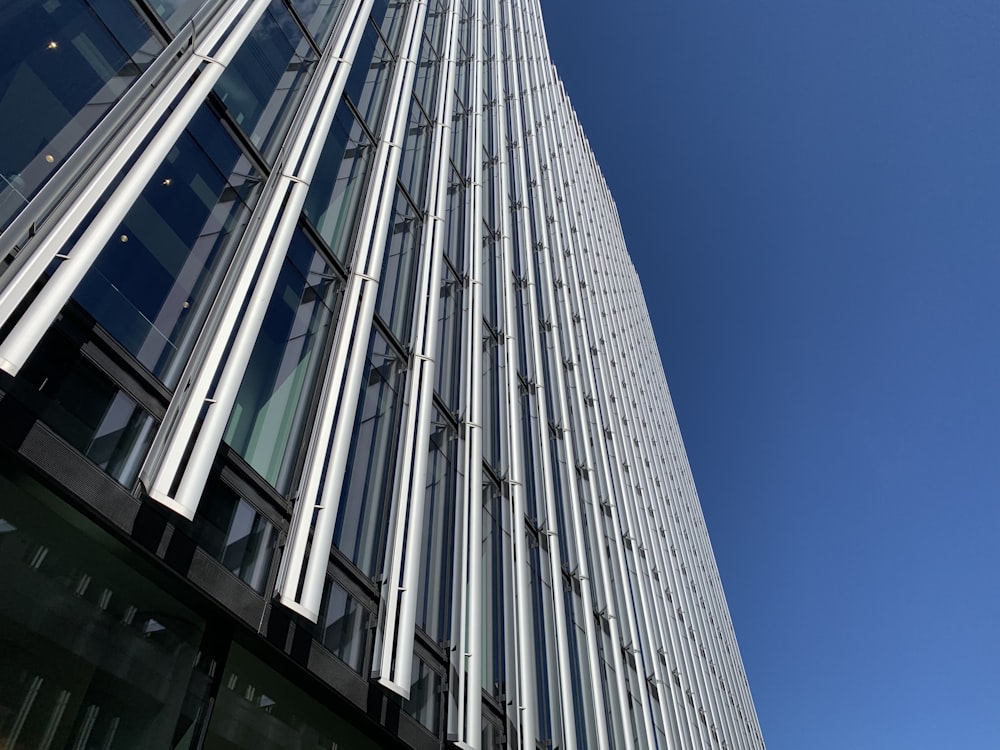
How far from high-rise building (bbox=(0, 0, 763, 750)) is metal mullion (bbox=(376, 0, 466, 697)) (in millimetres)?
45

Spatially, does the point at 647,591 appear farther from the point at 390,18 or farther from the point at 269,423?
the point at 390,18

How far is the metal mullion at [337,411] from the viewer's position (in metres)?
6.29

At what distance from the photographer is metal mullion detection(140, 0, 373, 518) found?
207 inches

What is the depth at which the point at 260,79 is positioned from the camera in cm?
902

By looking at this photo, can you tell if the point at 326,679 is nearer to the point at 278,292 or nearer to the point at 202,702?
the point at 202,702

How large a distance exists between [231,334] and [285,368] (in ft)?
4.38

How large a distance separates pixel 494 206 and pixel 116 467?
1475 centimetres

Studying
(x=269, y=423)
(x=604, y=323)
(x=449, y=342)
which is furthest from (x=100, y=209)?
(x=604, y=323)

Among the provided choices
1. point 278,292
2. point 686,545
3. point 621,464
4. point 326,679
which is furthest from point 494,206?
point 686,545

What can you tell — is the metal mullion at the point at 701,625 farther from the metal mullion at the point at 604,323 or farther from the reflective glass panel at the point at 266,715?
the reflective glass panel at the point at 266,715

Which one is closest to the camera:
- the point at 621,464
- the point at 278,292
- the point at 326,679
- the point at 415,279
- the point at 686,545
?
the point at 326,679

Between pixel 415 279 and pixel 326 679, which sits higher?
pixel 415 279

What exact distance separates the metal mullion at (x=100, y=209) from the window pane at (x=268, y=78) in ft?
1.91

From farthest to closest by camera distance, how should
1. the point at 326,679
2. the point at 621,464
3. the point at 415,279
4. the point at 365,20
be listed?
the point at 621,464, the point at 365,20, the point at 415,279, the point at 326,679
